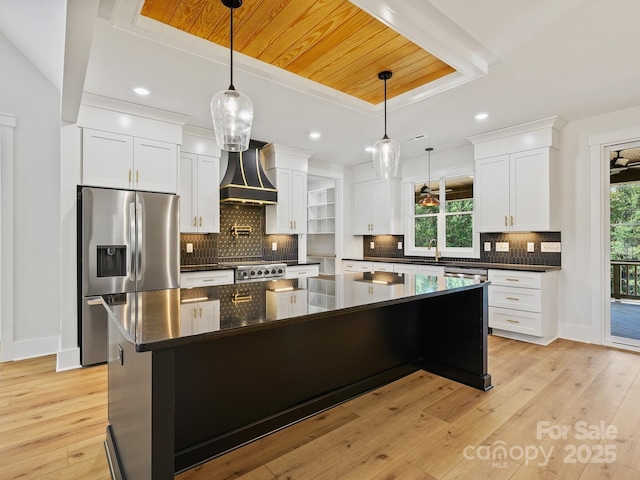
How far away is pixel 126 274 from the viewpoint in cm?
339

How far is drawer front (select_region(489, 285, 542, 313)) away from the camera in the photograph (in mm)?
3975

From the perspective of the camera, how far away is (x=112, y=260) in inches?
133

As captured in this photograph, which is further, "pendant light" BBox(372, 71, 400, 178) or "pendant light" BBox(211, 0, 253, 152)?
"pendant light" BBox(372, 71, 400, 178)

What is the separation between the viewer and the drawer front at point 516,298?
3975 millimetres

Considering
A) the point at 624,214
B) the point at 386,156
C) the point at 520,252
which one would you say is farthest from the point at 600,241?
the point at 386,156

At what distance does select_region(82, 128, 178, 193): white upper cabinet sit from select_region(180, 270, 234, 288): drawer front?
3.28ft

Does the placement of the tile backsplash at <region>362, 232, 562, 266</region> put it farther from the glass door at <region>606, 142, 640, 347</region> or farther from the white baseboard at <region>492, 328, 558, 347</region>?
the white baseboard at <region>492, 328, 558, 347</region>

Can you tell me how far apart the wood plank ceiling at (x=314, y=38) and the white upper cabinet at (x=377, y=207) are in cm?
272

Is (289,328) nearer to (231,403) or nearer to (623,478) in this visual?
(231,403)

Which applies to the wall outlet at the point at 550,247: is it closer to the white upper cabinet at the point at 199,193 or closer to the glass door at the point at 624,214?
the glass door at the point at 624,214

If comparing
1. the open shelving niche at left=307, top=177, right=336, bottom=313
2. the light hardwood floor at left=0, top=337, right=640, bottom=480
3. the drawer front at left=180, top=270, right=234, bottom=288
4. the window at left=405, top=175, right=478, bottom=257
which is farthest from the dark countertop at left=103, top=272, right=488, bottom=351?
the open shelving niche at left=307, top=177, right=336, bottom=313

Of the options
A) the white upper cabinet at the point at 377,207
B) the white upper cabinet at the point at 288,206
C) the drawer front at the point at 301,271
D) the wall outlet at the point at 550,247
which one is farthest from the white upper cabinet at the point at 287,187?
the wall outlet at the point at 550,247

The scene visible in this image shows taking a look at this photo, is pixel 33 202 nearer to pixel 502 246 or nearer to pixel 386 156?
pixel 386 156

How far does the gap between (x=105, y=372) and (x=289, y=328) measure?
7.16 feet
